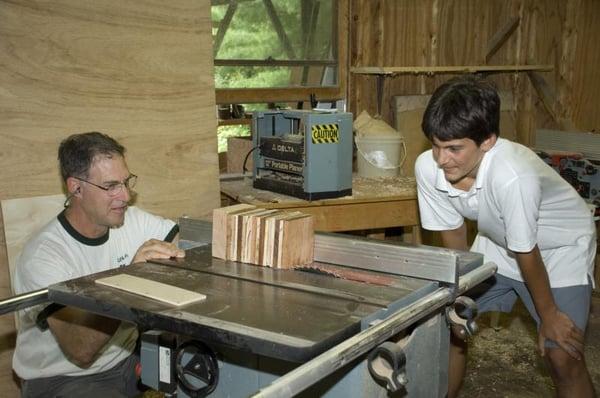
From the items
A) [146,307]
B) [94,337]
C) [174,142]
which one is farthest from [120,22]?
[146,307]

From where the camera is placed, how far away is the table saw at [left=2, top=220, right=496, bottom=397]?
1021 millimetres

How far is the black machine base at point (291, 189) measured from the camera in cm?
265

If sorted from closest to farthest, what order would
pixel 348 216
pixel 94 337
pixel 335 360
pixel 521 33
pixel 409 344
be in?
pixel 335 360
pixel 409 344
pixel 94 337
pixel 348 216
pixel 521 33

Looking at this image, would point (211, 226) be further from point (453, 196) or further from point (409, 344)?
point (453, 196)

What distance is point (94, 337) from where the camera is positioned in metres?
1.60

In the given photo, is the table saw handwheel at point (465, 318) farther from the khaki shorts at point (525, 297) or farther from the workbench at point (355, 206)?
the workbench at point (355, 206)

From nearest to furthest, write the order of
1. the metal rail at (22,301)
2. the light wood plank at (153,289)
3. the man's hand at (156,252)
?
the light wood plank at (153,289) < the metal rail at (22,301) < the man's hand at (156,252)

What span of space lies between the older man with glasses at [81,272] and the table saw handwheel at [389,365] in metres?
0.75

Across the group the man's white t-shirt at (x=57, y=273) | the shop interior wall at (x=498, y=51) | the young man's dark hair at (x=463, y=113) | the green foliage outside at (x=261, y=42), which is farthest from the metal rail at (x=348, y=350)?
the shop interior wall at (x=498, y=51)

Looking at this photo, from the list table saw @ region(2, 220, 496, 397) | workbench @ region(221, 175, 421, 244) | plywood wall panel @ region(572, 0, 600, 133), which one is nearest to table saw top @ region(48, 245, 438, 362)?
table saw @ region(2, 220, 496, 397)

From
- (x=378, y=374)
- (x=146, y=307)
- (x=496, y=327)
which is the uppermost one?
(x=146, y=307)

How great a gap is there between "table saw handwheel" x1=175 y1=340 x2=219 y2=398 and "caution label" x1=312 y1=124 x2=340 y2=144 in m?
1.48

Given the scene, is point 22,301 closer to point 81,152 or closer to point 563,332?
point 81,152

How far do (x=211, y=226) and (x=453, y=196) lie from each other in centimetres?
76
